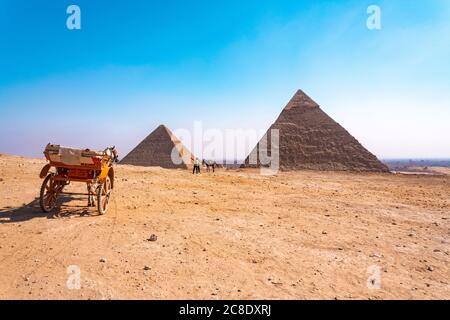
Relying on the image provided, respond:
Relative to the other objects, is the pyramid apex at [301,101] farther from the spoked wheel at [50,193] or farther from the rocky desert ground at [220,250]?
the spoked wheel at [50,193]

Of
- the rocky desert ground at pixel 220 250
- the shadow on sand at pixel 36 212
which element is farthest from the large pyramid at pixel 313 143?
the shadow on sand at pixel 36 212

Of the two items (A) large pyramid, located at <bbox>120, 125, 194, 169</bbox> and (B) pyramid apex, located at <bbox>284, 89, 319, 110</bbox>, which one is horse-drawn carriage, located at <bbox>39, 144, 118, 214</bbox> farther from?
(B) pyramid apex, located at <bbox>284, 89, 319, 110</bbox>

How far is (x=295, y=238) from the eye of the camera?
5.61 m

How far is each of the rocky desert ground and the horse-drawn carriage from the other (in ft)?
1.22

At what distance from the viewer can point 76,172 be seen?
6.93 metres

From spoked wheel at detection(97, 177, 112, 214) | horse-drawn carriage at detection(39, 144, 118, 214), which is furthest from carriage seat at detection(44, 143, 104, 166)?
spoked wheel at detection(97, 177, 112, 214)

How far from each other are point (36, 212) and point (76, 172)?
1.25 meters

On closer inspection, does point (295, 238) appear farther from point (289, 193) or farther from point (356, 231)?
point (289, 193)

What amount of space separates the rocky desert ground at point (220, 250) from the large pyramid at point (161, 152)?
3203 centimetres

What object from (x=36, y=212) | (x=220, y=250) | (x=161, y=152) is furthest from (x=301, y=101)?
(x=220, y=250)

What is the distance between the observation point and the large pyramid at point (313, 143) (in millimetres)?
33781

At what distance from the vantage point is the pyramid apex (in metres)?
41.1

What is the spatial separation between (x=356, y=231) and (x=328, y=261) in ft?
6.73
